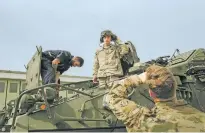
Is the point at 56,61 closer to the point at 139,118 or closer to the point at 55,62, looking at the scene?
the point at 55,62

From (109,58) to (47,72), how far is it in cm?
123

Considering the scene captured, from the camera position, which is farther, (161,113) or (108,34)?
(108,34)

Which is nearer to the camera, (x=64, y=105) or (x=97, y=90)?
(x=64, y=105)

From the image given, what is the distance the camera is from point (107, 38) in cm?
587

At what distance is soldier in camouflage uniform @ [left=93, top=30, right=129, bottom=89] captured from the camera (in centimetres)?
565

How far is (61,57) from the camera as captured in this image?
6.00 meters

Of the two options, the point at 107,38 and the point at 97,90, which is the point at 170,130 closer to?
the point at 97,90

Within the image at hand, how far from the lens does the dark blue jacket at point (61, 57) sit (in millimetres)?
5857

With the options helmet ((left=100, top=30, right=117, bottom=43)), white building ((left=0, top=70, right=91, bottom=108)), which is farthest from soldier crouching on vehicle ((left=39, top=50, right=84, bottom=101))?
white building ((left=0, top=70, right=91, bottom=108))

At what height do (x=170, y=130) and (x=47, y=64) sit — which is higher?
(x=47, y=64)

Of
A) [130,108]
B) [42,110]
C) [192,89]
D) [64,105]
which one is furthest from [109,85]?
[130,108]

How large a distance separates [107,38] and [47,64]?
1.28m

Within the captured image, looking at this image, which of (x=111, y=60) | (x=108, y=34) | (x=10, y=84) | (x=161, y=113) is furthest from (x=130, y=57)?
(x=10, y=84)

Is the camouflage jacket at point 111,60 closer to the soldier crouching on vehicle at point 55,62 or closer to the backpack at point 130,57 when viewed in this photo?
the backpack at point 130,57
